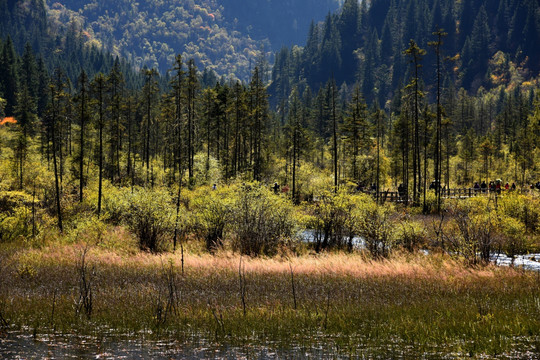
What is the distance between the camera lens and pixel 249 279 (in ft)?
58.4

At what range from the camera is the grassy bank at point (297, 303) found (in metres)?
11.2

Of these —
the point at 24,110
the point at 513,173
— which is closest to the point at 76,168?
the point at 24,110

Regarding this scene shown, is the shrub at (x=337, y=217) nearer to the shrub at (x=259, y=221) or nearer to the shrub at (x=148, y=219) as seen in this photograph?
the shrub at (x=259, y=221)

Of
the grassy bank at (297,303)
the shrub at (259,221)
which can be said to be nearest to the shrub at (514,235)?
the grassy bank at (297,303)

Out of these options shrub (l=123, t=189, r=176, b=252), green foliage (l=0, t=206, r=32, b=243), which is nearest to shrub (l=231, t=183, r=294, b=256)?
shrub (l=123, t=189, r=176, b=252)

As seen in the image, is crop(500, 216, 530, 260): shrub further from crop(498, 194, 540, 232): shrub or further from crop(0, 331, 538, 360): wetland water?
crop(0, 331, 538, 360): wetland water

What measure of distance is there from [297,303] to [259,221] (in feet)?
36.7

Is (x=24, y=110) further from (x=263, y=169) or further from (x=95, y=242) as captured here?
(x=95, y=242)

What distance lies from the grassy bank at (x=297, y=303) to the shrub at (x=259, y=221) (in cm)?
324

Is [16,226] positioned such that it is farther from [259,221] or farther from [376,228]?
[376,228]

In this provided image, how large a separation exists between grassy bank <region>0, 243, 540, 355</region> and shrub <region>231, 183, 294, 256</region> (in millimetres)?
3245

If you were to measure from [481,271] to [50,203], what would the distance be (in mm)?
33740

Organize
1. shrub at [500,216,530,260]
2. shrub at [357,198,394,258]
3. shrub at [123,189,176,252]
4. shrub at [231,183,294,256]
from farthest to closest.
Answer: shrub at [500,216,530,260] → shrub at [123,189,176,252] → shrub at [231,183,294,256] → shrub at [357,198,394,258]

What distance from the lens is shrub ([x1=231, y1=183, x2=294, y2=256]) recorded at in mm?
24609
